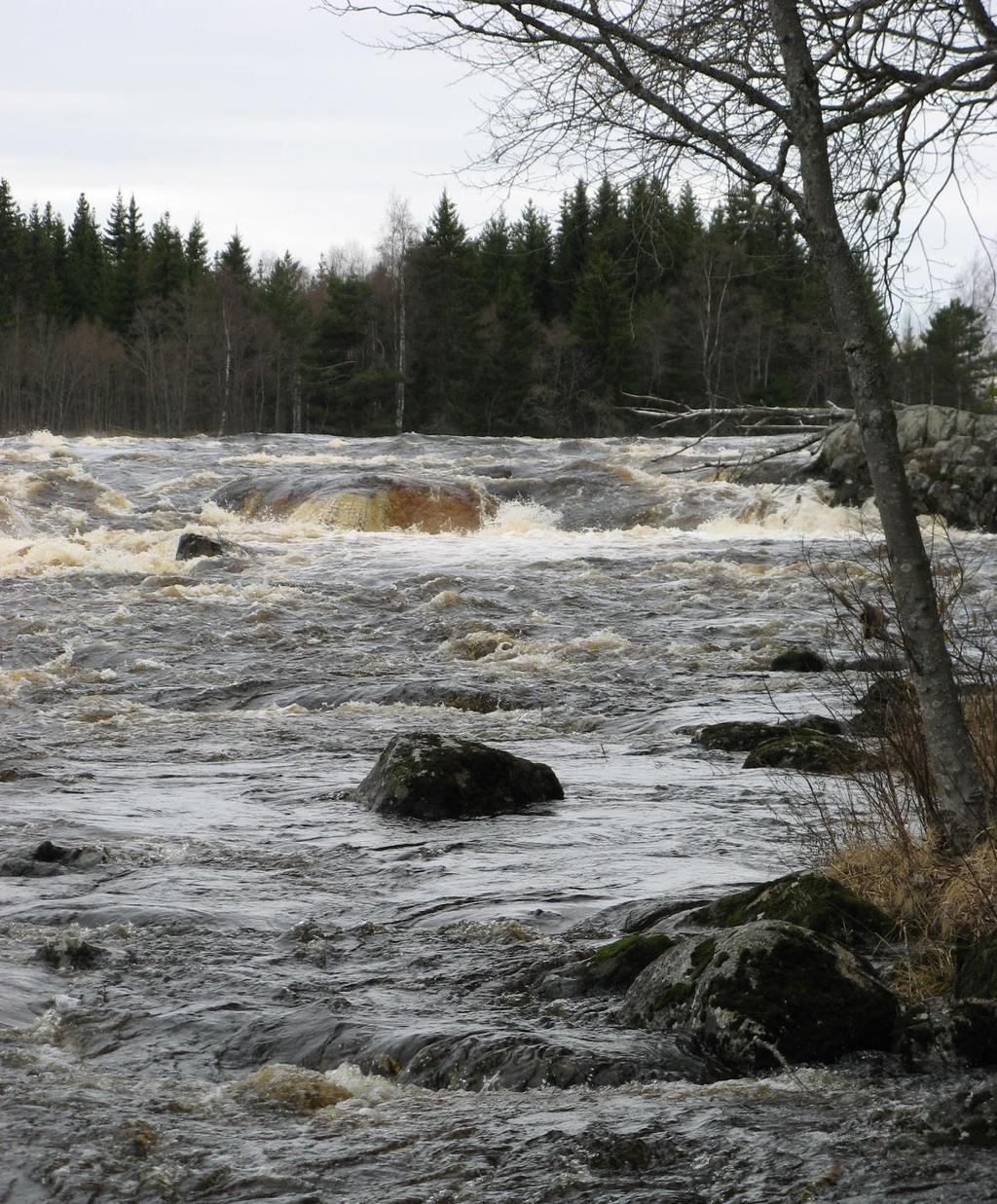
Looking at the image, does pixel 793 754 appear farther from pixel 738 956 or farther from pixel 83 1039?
pixel 83 1039

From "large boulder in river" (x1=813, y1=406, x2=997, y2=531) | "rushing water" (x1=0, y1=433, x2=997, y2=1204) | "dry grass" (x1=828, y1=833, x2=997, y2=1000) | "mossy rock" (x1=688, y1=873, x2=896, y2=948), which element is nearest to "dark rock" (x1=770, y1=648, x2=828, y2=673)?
"rushing water" (x1=0, y1=433, x2=997, y2=1204)

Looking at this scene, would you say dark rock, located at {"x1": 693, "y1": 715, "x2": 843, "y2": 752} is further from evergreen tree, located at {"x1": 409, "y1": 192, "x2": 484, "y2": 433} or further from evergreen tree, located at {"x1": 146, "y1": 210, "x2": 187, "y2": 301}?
evergreen tree, located at {"x1": 146, "y1": 210, "x2": 187, "y2": 301}

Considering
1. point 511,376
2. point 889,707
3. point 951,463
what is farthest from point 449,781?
point 511,376

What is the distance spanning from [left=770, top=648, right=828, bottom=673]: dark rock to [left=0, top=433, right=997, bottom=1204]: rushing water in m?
0.21

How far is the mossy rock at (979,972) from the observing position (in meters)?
4.29

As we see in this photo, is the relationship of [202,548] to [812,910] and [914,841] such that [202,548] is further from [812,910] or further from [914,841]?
[812,910]

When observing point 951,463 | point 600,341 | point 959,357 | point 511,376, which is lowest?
point 951,463

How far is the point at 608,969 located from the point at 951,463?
19.4m

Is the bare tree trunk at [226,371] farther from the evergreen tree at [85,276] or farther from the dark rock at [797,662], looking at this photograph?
the dark rock at [797,662]

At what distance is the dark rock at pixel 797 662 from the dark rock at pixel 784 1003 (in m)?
9.37

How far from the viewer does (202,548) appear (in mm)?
20609

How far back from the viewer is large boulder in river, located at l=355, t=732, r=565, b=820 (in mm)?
8391

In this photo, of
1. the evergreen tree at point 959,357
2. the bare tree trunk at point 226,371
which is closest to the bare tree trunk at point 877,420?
the evergreen tree at point 959,357

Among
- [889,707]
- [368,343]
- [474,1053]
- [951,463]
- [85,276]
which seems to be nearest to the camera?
[474,1053]
